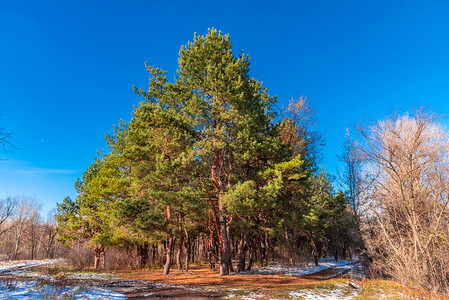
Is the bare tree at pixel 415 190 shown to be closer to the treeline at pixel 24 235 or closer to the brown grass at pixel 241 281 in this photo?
the brown grass at pixel 241 281

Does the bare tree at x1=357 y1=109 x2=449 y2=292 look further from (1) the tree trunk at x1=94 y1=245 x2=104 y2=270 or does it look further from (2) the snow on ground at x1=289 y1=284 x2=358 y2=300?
(1) the tree trunk at x1=94 y1=245 x2=104 y2=270

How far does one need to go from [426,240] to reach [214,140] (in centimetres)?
1094

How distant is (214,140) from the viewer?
14.3 metres

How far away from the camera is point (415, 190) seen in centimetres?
1177

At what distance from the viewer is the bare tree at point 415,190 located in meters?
10.3

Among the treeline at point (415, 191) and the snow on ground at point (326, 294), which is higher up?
the treeline at point (415, 191)

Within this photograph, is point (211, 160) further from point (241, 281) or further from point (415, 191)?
point (415, 191)

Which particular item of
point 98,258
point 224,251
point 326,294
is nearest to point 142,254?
point 98,258

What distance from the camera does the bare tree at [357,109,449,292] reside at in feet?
33.9

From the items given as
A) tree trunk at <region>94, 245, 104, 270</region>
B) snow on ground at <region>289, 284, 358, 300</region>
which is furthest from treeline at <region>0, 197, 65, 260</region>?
snow on ground at <region>289, 284, 358, 300</region>

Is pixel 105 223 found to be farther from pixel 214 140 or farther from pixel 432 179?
pixel 432 179

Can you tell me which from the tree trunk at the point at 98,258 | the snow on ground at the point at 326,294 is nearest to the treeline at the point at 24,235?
the tree trunk at the point at 98,258

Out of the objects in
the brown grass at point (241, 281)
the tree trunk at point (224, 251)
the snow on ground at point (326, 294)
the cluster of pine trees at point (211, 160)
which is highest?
the cluster of pine trees at point (211, 160)

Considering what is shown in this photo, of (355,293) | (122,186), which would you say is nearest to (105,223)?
(122,186)
